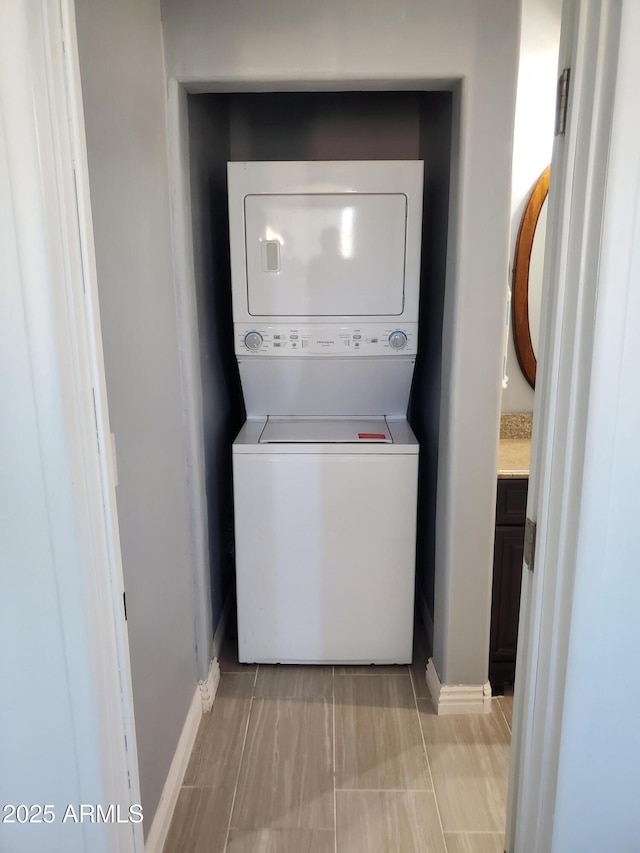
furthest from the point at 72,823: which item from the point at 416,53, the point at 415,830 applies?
the point at 416,53

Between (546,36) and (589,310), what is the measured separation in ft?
6.12

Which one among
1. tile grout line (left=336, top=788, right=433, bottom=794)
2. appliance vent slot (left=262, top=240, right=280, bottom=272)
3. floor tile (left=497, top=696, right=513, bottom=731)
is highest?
appliance vent slot (left=262, top=240, right=280, bottom=272)

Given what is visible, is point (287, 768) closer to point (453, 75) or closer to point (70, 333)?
point (70, 333)

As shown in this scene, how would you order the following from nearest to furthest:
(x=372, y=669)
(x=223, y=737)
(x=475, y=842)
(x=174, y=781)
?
(x=475, y=842) → (x=174, y=781) → (x=223, y=737) → (x=372, y=669)

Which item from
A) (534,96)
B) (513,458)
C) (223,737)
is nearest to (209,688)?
(223,737)

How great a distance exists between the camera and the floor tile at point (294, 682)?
2.29 meters

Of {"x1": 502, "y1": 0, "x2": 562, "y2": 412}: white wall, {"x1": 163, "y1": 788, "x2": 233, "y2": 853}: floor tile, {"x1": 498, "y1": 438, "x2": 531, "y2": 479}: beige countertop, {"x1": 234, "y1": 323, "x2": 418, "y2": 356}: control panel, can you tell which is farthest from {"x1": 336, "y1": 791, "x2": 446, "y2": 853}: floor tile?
{"x1": 502, "y1": 0, "x2": 562, "y2": 412}: white wall

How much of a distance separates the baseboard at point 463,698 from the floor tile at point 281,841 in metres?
0.61

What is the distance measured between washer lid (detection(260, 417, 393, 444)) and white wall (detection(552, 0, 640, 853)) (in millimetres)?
A: 1254

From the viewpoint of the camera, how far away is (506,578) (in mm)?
2180

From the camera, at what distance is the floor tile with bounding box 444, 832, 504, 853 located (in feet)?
5.47

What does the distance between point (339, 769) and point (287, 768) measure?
159 mm

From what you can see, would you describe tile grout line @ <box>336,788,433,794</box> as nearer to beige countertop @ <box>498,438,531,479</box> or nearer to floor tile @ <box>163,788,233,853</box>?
floor tile @ <box>163,788,233,853</box>

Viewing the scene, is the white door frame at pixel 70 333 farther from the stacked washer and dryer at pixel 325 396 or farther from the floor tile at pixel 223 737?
the stacked washer and dryer at pixel 325 396
